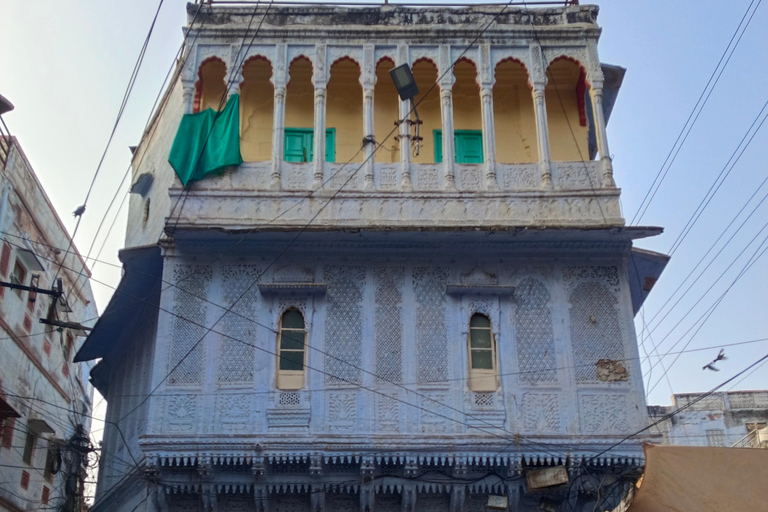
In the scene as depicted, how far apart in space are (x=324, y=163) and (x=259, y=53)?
2.11 m

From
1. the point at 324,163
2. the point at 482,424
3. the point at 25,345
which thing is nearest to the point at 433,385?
the point at 482,424

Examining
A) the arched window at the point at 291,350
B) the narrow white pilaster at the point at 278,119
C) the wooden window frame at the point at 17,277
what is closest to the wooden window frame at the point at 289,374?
the arched window at the point at 291,350

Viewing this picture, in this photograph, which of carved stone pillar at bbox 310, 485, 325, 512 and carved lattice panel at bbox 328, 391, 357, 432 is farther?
carved lattice panel at bbox 328, 391, 357, 432

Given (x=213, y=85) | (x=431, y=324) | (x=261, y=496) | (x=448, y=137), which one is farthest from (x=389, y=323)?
(x=213, y=85)

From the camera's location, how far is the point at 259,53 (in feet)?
45.1

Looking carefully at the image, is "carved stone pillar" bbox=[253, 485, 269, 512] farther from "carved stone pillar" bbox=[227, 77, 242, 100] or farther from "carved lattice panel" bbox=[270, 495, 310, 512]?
"carved stone pillar" bbox=[227, 77, 242, 100]

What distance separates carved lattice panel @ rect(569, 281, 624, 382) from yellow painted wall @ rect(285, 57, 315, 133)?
4956 millimetres

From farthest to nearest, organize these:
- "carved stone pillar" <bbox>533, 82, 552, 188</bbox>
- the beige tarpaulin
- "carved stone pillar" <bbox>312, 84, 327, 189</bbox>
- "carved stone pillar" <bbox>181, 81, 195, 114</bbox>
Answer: "carved stone pillar" <bbox>181, 81, 195, 114</bbox> < "carved stone pillar" <bbox>533, 82, 552, 188</bbox> < "carved stone pillar" <bbox>312, 84, 327, 189</bbox> < the beige tarpaulin

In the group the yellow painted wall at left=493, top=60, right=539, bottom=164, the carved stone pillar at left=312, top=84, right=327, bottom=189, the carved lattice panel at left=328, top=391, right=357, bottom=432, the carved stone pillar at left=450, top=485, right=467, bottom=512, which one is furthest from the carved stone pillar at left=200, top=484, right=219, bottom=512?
the yellow painted wall at left=493, top=60, right=539, bottom=164

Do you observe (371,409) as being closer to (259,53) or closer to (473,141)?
(473,141)

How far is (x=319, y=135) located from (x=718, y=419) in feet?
67.3

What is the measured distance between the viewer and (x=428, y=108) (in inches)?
564

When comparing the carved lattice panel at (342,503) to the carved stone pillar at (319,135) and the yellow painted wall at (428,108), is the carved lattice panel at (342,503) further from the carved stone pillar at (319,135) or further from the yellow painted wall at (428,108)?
the yellow painted wall at (428,108)

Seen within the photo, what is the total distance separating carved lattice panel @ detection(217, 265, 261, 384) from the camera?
39.5 feet
